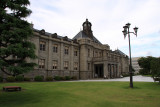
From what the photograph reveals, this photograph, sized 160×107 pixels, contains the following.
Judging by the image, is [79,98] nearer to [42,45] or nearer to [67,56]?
[42,45]

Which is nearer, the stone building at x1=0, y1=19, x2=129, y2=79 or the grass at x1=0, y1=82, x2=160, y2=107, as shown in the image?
the grass at x1=0, y1=82, x2=160, y2=107

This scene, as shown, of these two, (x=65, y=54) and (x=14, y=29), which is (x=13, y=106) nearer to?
(x=14, y=29)

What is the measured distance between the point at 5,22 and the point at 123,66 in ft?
218

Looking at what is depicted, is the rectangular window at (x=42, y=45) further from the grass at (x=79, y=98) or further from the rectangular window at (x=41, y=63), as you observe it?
the grass at (x=79, y=98)

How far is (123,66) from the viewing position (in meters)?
70.1

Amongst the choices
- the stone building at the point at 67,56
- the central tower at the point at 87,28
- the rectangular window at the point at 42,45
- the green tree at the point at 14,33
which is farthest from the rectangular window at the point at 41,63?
the central tower at the point at 87,28

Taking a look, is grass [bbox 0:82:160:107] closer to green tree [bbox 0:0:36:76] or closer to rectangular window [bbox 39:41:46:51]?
green tree [bbox 0:0:36:76]

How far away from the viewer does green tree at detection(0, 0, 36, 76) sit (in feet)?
30.2

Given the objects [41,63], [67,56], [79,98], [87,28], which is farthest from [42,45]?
[79,98]

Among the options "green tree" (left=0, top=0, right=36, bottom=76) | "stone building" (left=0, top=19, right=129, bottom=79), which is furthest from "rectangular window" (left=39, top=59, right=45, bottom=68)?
"green tree" (left=0, top=0, right=36, bottom=76)

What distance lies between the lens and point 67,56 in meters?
38.5

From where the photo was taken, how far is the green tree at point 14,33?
9.20m

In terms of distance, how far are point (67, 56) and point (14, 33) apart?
2912 cm

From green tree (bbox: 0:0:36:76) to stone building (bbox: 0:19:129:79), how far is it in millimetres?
19351
